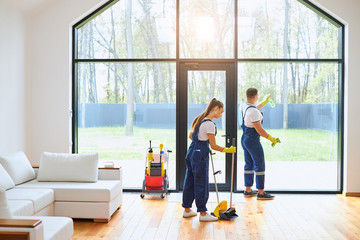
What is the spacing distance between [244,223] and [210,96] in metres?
2.44

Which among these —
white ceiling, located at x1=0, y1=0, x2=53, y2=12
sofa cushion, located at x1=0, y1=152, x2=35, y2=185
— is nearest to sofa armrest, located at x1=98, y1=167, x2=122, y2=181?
sofa cushion, located at x1=0, y1=152, x2=35, y2=185

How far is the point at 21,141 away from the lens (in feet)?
20.5

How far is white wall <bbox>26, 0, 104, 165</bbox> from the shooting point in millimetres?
6492

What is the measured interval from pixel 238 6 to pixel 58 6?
282 centimetres

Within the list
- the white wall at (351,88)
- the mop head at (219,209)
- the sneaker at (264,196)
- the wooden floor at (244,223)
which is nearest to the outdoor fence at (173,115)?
the white wall at (351,88)

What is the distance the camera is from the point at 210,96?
6590 mm

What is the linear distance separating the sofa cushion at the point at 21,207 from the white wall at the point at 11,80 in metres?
1.87

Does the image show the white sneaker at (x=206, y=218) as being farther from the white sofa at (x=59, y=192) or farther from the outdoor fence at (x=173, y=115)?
the outdoor fence at (x=173, y=115)

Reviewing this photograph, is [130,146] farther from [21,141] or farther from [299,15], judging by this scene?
[299,15]

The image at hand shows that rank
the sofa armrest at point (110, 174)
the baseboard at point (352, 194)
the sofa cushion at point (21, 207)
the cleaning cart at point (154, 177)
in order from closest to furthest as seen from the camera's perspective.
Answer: the sofa cushion at point (21, 207) < the sofa armrest at point (110, 174) < the cleaning cart at point (154, 177) < the baseboard at point (352, 194)

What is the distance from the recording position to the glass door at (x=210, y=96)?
21.5 feet

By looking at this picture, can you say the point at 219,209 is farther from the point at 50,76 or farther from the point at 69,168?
the point at 50,76

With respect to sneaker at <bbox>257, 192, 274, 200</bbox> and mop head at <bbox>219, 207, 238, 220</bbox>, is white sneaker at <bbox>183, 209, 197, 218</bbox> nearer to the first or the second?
mop head at <bbox>219, 207, 238, 220</bbox>

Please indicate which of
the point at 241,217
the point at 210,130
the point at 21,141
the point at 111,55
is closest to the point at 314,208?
the point at 241,217
